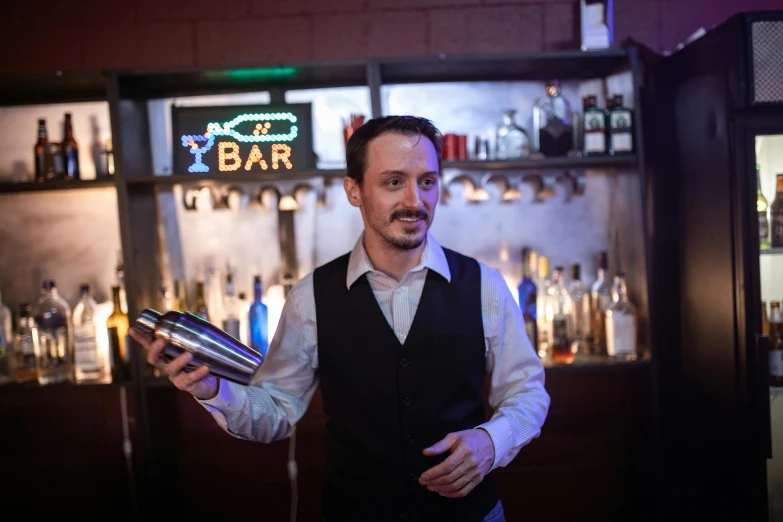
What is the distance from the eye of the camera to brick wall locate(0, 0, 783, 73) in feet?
7.97

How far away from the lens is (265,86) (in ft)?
8.03

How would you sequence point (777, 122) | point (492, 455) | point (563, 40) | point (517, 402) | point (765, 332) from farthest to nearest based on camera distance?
1. point (563, 40)
2. point (765, 332)
3. point (777, 122)
4. point (517, 402)
5. point (492, 455)

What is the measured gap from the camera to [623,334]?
2.16m

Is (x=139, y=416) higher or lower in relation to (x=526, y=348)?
lower

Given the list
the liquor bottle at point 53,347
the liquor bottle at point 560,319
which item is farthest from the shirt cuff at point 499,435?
the liquor bottle at point 53,347

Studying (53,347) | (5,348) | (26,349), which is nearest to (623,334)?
(53,347)

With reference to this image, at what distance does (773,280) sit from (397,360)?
1.41 m

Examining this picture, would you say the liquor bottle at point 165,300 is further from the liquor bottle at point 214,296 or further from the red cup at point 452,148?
the red cup at point 452,148

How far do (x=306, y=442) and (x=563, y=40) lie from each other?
1943 millimetres

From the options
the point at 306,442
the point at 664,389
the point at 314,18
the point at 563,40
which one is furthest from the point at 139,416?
the point at 563,40

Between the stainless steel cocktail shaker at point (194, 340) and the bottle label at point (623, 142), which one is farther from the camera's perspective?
the bottle label at point (623, 142)

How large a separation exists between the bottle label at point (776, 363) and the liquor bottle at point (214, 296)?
1.97 m

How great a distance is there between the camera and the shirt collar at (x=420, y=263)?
1.47m

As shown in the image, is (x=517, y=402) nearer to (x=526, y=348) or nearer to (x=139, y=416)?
(x=526, y=348)
